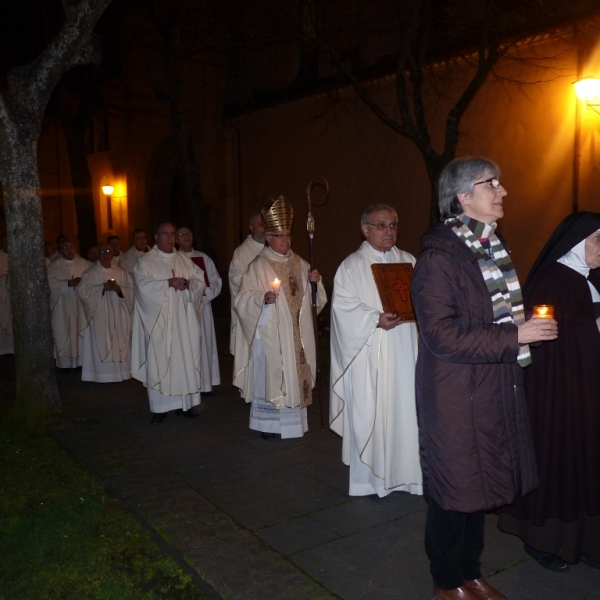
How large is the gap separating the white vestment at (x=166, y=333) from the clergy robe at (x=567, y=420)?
4330mm

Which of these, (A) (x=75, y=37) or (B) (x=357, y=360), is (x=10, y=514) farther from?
(A) (x=75, y=37)

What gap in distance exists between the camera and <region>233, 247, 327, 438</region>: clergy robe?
6375 mm

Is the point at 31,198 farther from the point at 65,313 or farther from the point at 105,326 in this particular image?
the point at 65,313

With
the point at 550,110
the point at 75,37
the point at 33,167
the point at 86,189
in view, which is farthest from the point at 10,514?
the point at 86,189

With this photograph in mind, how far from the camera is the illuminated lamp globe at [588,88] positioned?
966cm

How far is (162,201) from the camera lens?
20953 millimetres

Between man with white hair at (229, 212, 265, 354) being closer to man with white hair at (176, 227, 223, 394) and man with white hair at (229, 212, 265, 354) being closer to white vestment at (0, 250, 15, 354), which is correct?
man with white hair at (176, 227, 223, 394)

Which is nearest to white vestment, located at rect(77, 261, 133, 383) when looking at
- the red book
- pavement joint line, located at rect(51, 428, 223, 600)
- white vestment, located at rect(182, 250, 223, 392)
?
the red book

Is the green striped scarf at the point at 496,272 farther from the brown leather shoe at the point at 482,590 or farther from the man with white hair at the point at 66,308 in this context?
the man with white hair at the point at 66,308

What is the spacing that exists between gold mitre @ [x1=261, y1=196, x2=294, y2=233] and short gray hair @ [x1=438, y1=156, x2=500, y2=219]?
3.32 m

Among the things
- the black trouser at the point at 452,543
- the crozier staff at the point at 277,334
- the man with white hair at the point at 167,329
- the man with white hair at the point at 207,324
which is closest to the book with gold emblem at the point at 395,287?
the crozier staff at the point at 277,334

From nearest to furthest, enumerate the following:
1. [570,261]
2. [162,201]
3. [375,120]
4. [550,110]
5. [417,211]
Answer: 1. [570,261]
2. [550,110]
3. [417,211]
4. [375,120]
5. [162,201]

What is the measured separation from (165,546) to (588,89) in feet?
28.0

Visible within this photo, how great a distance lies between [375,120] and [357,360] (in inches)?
431
